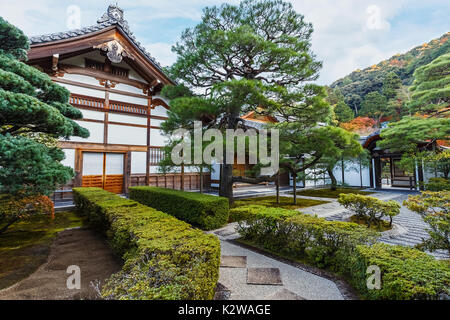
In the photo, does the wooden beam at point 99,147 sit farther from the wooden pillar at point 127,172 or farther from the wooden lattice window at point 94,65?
the wooden lattice window at point 94,65

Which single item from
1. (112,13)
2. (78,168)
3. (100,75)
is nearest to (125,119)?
(100,75)

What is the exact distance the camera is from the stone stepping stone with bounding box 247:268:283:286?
2586 mm

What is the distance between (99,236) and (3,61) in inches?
137

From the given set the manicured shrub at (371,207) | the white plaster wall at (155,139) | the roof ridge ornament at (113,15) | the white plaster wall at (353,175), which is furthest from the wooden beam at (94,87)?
the white plaster wall at (353,175)

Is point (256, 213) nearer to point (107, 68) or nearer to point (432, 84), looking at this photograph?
point (107, 68)

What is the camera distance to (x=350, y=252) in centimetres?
267

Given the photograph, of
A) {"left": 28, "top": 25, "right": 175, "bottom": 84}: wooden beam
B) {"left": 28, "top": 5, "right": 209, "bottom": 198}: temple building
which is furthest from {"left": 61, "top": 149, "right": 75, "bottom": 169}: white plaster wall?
{"left": 28, "top": 25, "right": 175, "bottom": 84}: wooden beam

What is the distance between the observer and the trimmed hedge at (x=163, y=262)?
63.5 inches

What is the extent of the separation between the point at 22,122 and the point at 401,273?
16.0ft

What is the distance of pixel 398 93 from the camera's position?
85.4ft

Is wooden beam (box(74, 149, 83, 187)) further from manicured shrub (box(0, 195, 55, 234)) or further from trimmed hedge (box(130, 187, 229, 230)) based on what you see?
trimmed hedge (box(130, 187, 229, 230))

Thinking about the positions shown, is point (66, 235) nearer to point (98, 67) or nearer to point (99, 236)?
point (99, 236)
